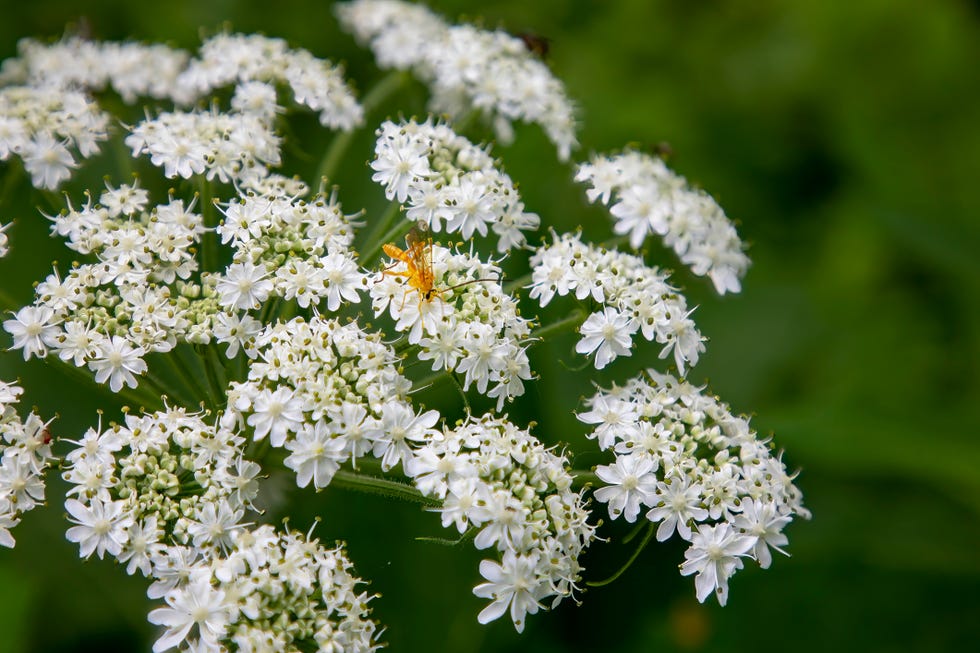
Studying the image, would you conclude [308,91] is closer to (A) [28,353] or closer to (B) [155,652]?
(A) [28,353]

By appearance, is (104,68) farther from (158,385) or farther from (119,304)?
(158,385)

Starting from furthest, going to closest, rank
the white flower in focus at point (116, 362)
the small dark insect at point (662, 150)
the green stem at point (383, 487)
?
1. the small dark insect at point (662, 150)
2. the white flower in focus at point (116, 362)
3. the green stem at point (383, 487)

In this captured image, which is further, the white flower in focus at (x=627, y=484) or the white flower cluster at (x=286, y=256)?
the white flower cluster at (x=286, y=256)

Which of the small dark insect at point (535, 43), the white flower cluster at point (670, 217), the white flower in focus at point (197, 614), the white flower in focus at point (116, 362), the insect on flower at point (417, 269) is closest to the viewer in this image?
the white flower in focus at point (197, 614)

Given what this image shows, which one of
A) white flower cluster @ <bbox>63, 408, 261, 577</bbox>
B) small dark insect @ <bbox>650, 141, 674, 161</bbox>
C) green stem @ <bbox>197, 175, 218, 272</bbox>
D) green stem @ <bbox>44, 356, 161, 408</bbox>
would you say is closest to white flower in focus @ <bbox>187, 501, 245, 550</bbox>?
white flower cluster @ <bbox>63, 408, 261, 577</bbox>

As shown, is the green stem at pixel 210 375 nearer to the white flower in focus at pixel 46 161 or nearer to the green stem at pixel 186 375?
the green stem at pixel 186 375

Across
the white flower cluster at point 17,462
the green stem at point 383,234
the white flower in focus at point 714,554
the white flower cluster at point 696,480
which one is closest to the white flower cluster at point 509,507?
the white flower cluster at point 696,480

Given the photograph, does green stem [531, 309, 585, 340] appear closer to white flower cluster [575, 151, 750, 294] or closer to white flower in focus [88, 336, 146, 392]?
white flower cluster [575, 151, 750, 294]
